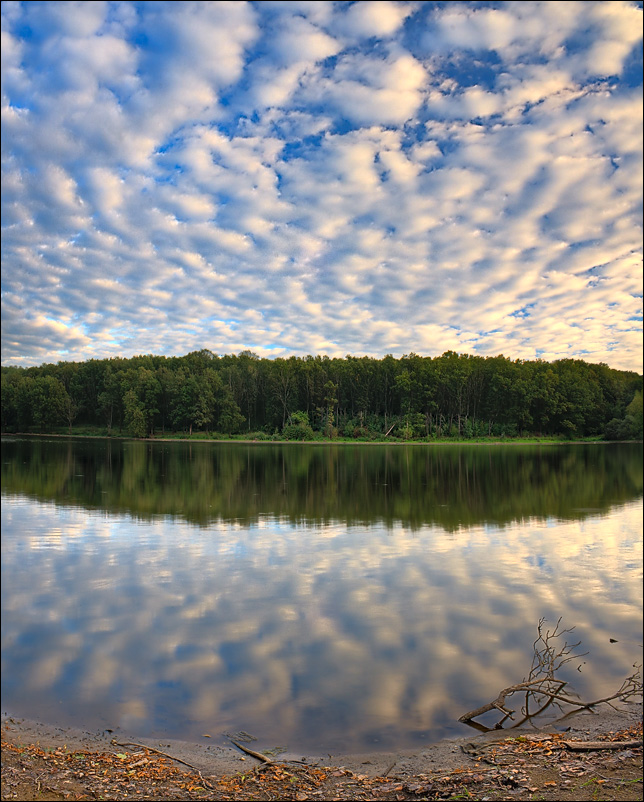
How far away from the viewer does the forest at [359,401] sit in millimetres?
95375

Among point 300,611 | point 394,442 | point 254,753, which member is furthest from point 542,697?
point 394,442

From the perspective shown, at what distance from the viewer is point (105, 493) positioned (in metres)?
26.4

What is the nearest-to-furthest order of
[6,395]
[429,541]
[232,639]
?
[232,639] → [429,541] → [6,395]

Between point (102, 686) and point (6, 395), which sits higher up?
point (6, 395)

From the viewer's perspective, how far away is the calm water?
702 centimetres

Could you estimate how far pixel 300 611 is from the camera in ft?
34.0

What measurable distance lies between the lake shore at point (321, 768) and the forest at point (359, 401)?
84.5 m

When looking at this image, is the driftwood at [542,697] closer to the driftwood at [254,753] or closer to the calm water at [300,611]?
the calm water at [300,611]

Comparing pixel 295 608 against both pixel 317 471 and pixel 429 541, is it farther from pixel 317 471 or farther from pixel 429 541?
pixel 317 471

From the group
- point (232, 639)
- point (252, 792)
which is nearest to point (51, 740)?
point (252, 792)

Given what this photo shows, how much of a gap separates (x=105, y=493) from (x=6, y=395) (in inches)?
3761

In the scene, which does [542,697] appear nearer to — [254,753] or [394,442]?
[254,753]

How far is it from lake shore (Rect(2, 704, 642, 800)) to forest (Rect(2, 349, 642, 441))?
277 ft

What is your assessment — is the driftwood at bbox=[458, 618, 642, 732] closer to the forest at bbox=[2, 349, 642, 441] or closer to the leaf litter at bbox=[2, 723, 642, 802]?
the leaf litter at bbox=[2, 723, 642, 802]
